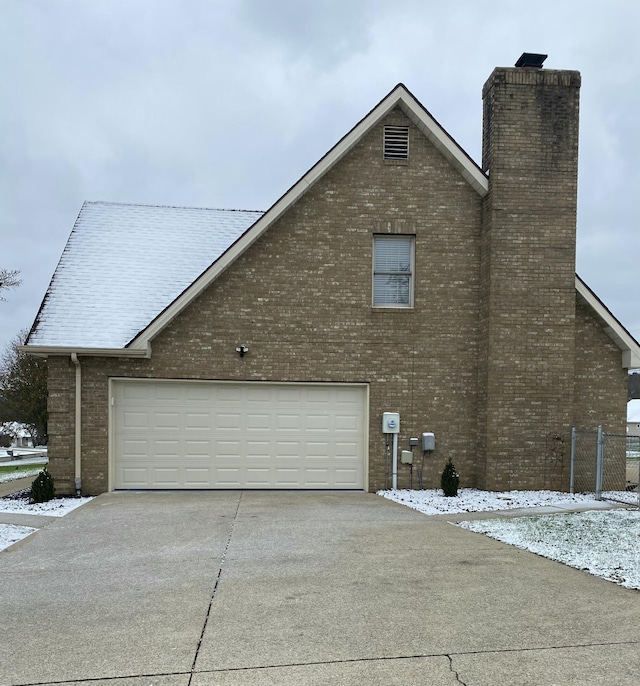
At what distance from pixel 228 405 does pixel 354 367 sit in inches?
110

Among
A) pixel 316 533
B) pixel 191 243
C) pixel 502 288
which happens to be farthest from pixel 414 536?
pixel 191 243

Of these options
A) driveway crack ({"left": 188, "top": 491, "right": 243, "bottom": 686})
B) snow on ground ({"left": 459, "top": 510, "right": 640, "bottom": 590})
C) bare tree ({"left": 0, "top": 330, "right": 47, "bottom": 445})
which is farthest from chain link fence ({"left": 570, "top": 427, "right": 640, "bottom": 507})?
bare tree ({"left": 0, "top": 330, "right": 47, "bottom": 445})

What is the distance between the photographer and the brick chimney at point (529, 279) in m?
13.5

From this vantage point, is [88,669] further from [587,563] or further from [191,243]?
[191,243]

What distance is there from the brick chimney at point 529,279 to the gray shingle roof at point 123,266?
262 inches

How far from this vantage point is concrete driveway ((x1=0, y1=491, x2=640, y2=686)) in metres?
4.52

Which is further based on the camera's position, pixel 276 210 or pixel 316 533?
pixel 276 210

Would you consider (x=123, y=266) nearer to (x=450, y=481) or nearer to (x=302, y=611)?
(x=450, y=481)

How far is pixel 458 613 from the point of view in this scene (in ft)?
18.7

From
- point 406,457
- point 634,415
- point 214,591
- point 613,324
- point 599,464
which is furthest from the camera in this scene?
point 634,415

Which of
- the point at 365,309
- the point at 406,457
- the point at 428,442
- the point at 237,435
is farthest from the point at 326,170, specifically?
the point at 406,457

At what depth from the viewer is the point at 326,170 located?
1385 centimetres

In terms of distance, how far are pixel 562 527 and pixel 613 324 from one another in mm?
6035

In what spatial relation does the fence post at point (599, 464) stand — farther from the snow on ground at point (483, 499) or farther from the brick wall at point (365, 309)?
the brick wall at point (365, 309)
